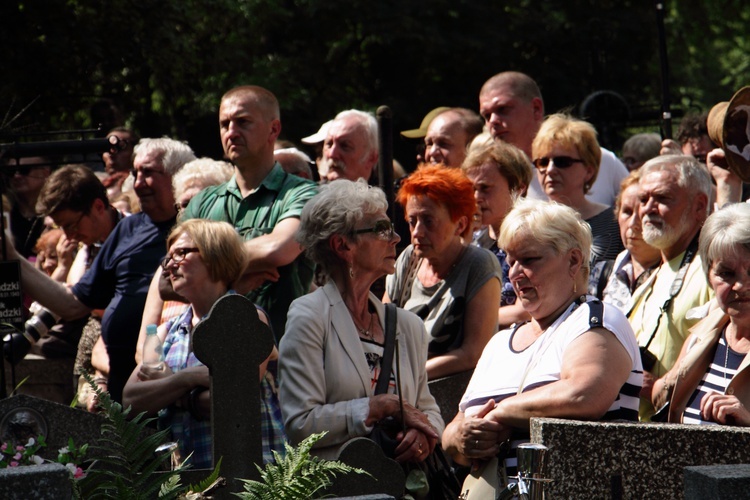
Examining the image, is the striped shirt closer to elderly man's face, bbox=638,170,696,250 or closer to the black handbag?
the black handbag

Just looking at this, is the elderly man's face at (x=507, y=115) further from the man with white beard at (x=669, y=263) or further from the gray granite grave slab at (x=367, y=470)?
the gray granite grave slab at (x=367, y=470)

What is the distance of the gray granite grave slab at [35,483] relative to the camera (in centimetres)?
270

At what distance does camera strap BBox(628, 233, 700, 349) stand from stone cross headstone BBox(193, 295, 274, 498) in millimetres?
2104

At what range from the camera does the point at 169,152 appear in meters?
7.41

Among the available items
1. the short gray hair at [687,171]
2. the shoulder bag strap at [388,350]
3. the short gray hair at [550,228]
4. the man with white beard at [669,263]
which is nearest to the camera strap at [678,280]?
the man with white beard at [669,263]

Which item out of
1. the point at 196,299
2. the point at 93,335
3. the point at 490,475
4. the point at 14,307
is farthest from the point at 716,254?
the point at 93,335

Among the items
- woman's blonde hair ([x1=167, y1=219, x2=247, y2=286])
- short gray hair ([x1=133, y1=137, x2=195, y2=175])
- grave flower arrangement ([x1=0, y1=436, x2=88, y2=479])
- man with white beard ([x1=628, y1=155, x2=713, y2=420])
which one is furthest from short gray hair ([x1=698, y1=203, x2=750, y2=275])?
short gray hair ([x1=133, y1=137, x2=195, y2=175])

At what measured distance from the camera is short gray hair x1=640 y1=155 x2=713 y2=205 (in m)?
5.72

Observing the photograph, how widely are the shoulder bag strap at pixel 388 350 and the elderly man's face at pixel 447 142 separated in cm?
293

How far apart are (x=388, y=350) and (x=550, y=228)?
0.83 meters

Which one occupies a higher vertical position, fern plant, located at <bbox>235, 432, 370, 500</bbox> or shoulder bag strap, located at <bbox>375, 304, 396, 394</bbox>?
shoulder bag strap, located at <bbox>375, 304, 396, 394</bbox>

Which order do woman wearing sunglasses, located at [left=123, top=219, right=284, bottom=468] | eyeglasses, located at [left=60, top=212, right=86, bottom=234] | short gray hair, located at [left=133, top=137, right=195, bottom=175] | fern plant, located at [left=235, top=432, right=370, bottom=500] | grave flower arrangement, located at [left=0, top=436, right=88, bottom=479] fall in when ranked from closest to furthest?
fern plant, located at [left=235, top=432, right=370, bottom=500] < grave flower arrangement, located at [left=0, top=436, right=88, bottom=479] < woman wearing sunglasses, located at [left=123, top=219, right=284, bottom=468] < short gray hair, located at [left=133, top=137, right=195, bottom=175] < eyeglasses, located at [left=60, top=212, right=86, bottom=234]

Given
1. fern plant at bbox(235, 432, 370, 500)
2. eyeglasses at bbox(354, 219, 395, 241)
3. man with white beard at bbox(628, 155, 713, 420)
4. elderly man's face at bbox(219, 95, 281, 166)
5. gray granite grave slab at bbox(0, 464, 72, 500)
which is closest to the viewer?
gray granite grave slab at bbox(0, 464, 72, 500)

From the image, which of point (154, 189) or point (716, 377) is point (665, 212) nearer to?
point (716, 377)
